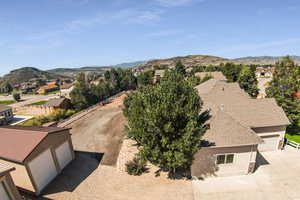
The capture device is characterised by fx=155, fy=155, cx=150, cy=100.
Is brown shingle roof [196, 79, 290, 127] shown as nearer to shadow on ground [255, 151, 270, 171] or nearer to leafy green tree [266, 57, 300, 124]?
shadow on ground [255, 151, 270, 171]

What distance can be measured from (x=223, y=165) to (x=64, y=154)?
1397 cm

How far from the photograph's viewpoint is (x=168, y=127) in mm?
10016

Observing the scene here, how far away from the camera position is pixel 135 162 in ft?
44.8

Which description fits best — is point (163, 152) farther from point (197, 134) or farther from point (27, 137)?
point (27, 137)

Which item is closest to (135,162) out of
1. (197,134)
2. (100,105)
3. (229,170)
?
(197,134)

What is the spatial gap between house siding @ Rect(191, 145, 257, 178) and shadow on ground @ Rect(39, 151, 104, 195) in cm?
915

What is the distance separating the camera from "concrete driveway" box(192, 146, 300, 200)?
34.4 feet

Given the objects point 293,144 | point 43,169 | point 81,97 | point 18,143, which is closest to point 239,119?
point 293,144

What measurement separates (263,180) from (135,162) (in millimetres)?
10173

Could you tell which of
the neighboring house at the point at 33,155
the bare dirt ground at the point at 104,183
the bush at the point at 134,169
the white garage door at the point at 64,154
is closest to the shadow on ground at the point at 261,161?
the bare dirt ground at the point at 104,183

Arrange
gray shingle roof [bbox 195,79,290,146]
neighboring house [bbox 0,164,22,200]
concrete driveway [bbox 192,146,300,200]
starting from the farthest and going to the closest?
1. gray shingle roof [bbox 195,79,290,146]
2. concrete driveway [bbox 192,146,300,200]
3. neighboring house [bbox 0,164,22,200]

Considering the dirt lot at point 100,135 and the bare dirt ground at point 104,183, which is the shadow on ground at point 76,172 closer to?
the bare dirt ground at point 104,183

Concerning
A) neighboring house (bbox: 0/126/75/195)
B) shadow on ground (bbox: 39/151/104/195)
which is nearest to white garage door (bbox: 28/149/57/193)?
neighboring house (bbox: 0/126/75/195)

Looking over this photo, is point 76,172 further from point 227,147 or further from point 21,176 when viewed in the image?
point 227,147
